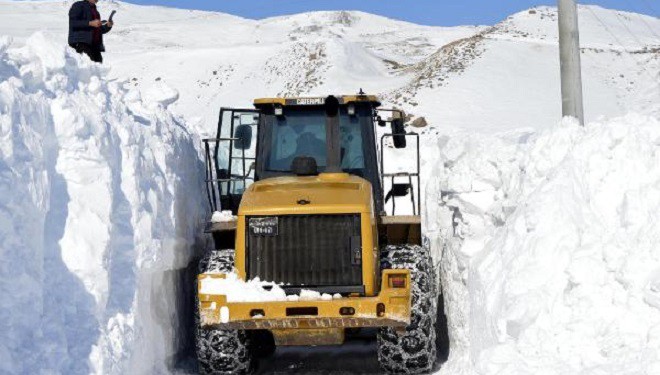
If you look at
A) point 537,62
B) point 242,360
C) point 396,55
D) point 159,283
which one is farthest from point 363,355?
point 396,55

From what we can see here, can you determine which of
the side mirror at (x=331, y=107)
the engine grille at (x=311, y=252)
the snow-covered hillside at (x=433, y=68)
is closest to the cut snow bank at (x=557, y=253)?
the engine grille at (x=311, y=252)

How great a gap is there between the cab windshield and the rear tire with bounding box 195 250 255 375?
1.39 m

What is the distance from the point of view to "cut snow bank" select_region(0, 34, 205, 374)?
7.76m

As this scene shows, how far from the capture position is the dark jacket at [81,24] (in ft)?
42.5

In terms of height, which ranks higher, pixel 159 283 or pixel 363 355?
pixel 159 283

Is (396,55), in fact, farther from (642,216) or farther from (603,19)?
(642,216)

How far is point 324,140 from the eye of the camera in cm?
1092

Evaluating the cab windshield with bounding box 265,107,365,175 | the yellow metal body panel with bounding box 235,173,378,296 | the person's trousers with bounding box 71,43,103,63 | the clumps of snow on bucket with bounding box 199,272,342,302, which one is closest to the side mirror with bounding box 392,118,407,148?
the cab windshield with bounding box 265,107,365,175

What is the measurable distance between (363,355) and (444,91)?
2565 cm

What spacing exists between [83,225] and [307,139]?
9.73ft

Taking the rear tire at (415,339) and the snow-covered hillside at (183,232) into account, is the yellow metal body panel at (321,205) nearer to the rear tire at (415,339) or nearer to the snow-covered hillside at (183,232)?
the rear tire at (415,339)

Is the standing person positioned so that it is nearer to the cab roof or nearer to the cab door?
the cab door

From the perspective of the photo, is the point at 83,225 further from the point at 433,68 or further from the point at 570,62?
the point at 433,68

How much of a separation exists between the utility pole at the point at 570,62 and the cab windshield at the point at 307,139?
446cm
